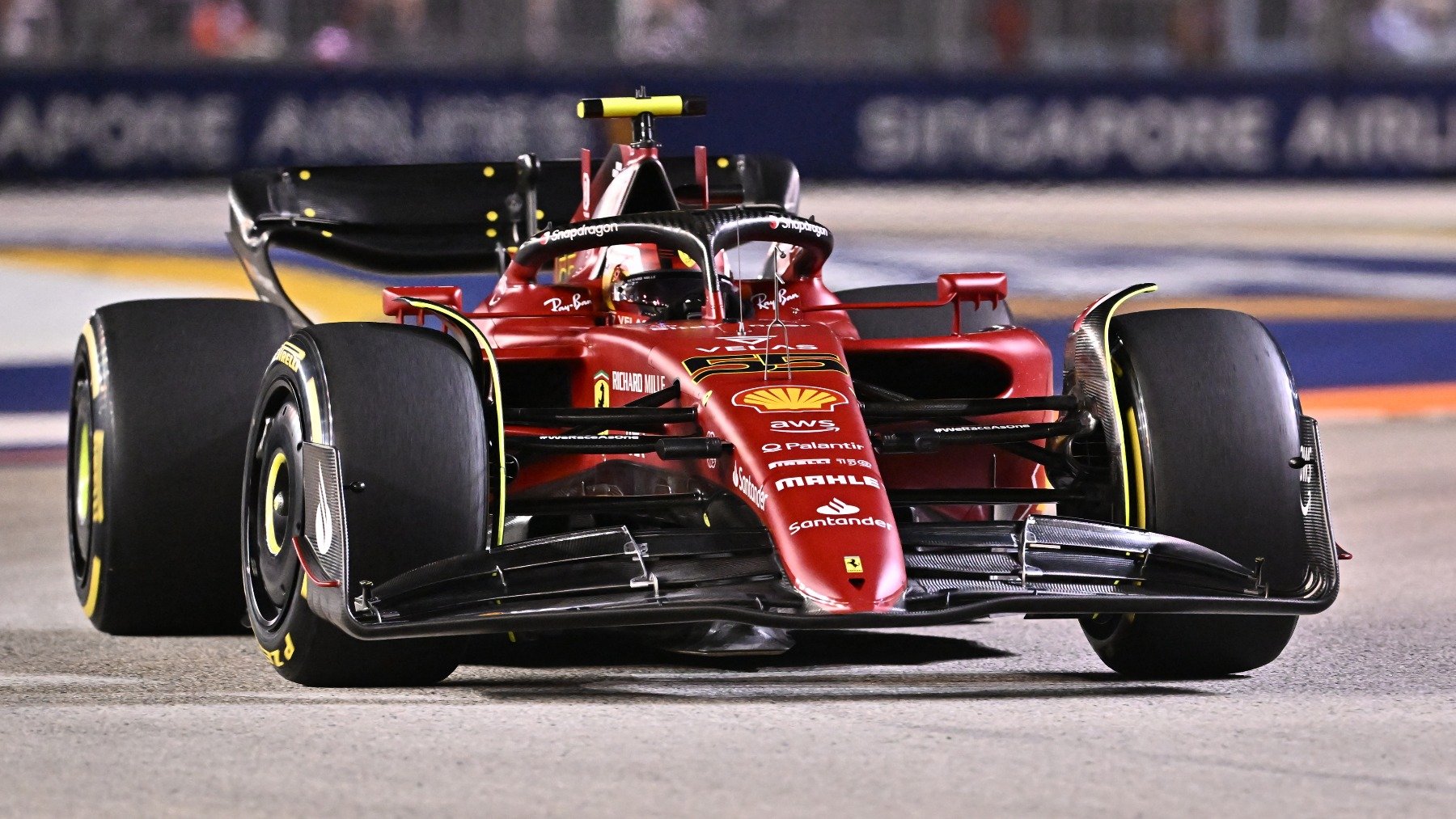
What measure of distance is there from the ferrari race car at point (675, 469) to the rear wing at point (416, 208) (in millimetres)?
1391

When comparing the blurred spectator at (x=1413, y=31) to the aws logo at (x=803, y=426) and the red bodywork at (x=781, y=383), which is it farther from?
the aws logo at (x=803, y=426)

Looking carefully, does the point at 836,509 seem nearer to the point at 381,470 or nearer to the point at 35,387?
the point at 381,470

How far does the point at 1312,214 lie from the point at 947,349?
13.3m

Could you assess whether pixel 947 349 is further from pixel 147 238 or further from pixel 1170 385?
pixel 147 238

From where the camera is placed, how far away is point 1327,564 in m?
5.66

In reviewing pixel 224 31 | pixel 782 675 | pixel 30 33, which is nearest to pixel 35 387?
pixel 30 33

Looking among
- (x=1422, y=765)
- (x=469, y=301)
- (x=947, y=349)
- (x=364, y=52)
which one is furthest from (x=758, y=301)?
(x=364, y=52)

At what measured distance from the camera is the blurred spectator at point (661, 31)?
60.1ft

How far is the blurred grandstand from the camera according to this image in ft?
58.3

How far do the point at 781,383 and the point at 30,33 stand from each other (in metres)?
13.1

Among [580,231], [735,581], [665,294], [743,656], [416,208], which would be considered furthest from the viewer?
[416,208]

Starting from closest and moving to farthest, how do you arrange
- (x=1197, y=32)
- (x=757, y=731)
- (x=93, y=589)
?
(x=757, y=731) → (x=93, y=589) → (x=1197, y=32)

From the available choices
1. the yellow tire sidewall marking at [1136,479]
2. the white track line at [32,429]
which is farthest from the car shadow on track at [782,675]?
the white track line at [32,429]

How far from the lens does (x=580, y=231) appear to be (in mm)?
6637
